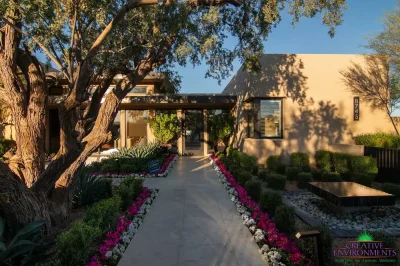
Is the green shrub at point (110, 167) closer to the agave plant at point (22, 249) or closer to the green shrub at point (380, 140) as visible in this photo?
the agave plant at point (22, 249)

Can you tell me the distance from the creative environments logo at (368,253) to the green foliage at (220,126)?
11.3 m

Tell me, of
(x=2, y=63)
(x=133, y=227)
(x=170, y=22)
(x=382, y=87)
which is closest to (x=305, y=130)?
(x=382, y=87)

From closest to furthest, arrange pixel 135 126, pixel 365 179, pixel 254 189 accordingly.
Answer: pixel 254 189, pixel 365 179, pixel 135 126

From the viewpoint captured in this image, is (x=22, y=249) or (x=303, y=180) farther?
(x=303, y=180)

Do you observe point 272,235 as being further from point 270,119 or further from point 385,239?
point 270,119

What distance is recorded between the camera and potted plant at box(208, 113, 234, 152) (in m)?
14.9

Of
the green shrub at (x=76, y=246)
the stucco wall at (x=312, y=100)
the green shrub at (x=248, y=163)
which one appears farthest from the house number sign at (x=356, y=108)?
the green shrub at (x=76, y=246)

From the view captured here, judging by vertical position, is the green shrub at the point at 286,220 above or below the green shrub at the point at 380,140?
below

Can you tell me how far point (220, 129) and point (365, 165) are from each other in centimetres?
776

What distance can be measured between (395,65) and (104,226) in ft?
40.5

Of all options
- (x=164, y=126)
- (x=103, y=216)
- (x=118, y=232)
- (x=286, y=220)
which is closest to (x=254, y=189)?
(x=286, y=220)

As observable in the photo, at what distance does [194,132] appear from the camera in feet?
53.0

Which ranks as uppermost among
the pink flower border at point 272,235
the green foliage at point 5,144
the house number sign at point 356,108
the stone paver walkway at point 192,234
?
the house number sign at point 356,108

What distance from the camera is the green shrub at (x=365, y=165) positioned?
8398mm
